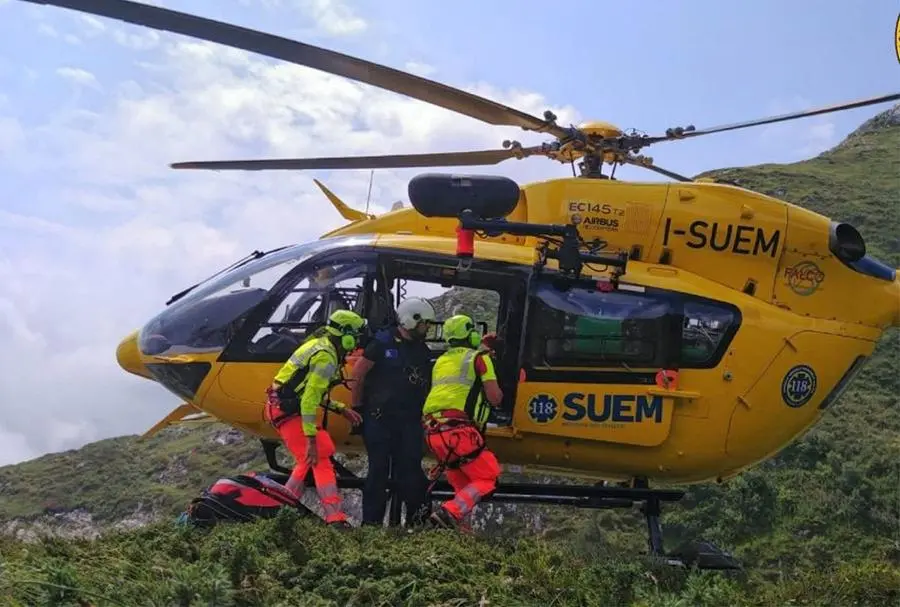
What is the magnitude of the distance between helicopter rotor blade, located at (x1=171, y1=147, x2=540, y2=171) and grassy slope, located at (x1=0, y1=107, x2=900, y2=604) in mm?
3910

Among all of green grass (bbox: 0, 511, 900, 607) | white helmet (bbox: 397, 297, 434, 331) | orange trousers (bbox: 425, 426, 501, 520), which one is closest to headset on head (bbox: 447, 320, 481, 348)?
white helmet (bbox: 397, 297, 434, 331)

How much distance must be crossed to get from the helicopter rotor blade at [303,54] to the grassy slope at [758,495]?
3.41 metres

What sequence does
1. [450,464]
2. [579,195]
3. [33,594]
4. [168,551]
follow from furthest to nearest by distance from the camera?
[579,195], [450,464], [168,551], [33,594]

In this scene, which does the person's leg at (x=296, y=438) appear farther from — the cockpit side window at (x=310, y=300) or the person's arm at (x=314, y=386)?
the cockpit side window at (x=310, y=300)

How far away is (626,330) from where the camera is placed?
7.43 metres

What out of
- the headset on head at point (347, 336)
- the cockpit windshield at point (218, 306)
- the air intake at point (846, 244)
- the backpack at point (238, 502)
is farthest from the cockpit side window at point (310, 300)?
the air intake at point (846, 244)

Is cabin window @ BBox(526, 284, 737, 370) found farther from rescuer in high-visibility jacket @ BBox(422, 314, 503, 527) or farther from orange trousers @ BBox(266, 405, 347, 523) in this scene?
orange trousers @ BBox(266, 405, 347, 523)

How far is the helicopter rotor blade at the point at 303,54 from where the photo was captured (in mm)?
5480

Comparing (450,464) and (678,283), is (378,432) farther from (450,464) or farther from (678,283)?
(678,283)

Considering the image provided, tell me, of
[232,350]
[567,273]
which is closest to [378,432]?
[232,350]

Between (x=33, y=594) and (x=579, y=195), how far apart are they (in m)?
5.84

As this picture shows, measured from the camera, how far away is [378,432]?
23.6ft

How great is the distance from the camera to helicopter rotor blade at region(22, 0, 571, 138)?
5480 mm

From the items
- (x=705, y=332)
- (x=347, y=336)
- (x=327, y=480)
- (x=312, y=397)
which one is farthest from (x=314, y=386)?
(x=705, y=332)
